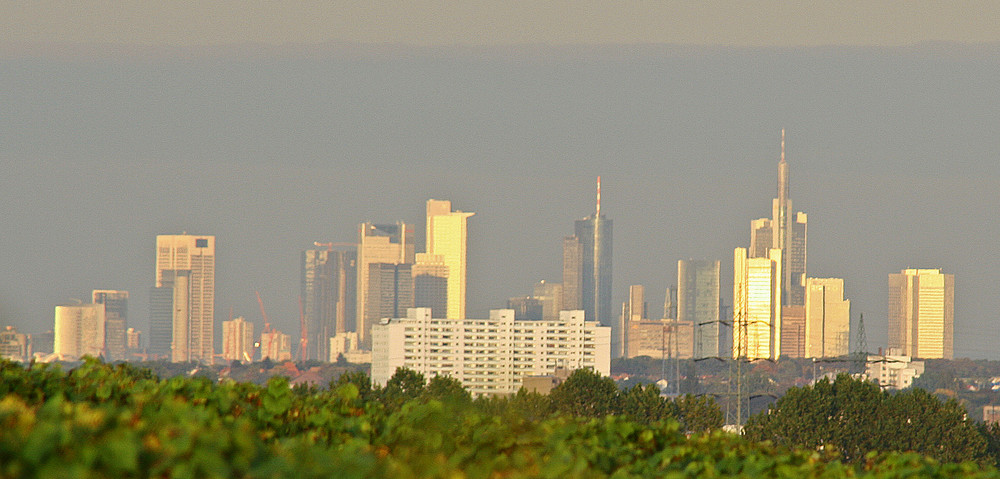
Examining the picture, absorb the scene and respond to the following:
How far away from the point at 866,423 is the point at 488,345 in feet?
334

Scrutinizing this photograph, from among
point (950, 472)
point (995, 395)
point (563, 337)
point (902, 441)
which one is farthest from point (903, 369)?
point (950, 472)

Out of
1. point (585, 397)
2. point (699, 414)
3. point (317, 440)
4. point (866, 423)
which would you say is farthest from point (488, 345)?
point (317, 440)

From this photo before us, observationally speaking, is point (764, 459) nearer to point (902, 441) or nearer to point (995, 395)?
point (902, 441)

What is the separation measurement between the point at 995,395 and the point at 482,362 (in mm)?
69626

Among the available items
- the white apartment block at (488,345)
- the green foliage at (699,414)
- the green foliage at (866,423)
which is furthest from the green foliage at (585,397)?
the white apartment block at (488,345)

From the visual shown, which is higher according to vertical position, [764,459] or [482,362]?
[764,459]

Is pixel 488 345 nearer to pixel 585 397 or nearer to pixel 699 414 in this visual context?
pixel 585 397

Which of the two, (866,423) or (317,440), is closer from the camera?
(317,440)

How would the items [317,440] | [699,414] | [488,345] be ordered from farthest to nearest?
[488,345] < [699,414] < [317,440]

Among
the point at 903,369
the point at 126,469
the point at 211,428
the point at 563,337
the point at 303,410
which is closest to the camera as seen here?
the point at 126,469

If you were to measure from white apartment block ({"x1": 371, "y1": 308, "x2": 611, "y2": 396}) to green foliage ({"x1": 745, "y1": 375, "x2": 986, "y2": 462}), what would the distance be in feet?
312

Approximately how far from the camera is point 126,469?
386cm

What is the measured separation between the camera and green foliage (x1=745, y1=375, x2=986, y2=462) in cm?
5284

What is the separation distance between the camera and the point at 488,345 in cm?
15675
